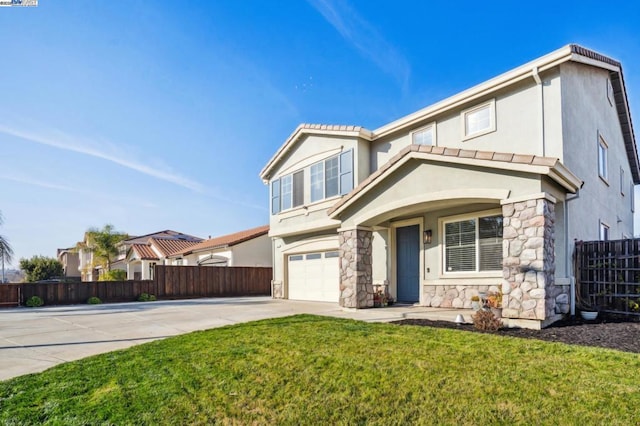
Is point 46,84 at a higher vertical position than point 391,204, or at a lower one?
higher

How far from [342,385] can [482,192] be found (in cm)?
561

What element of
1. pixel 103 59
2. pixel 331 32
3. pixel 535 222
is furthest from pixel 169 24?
pixel 535 222

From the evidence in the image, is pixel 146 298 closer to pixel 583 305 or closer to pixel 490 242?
pixel 490 242

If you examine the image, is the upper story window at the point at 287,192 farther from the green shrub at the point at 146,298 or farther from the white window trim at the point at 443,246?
the green shrub at the point at 146,298

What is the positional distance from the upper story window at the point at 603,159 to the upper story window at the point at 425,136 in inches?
193

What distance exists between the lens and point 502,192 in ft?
25.9

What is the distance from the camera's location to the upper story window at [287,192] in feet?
53.1

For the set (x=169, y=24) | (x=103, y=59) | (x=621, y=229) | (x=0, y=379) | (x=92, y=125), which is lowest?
(x=0, y=379)

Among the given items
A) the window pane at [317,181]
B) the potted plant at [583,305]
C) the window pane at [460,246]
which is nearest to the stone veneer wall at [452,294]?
the window pane at [460,246]

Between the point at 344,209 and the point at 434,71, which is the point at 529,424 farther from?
the point at 434,71

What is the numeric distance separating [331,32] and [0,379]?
42.6 ft

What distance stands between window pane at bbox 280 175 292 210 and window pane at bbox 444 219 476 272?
743 centimetres

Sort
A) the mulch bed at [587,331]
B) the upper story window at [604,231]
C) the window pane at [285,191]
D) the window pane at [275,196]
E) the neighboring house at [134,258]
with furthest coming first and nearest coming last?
the neighboring house at [134,258], the window pane at [275,196], the window pane at [285,191], the upper story window at [604,231], the mulch bed at [587,331]

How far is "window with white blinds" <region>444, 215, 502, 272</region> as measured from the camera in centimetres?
1009
